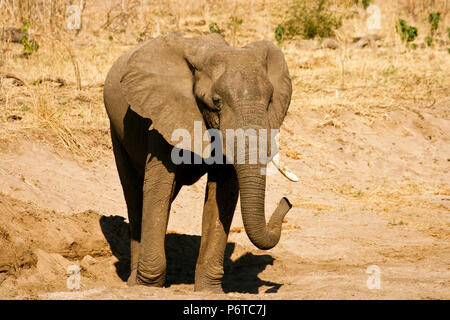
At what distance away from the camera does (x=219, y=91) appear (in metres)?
5.20

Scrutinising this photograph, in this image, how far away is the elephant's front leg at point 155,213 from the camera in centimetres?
584

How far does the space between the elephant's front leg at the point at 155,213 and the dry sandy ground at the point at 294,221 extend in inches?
18.7

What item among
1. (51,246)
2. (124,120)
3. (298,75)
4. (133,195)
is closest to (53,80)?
(298,75)

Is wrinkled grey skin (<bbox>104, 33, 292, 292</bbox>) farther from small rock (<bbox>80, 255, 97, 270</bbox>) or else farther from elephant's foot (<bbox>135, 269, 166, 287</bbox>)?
small rock (<bbox>80, 255, 97, 270</bbox>)

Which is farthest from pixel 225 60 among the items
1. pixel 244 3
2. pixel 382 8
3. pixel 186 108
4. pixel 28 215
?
pixel 382 8

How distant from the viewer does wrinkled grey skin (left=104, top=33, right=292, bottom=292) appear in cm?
511

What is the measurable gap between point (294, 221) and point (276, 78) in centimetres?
377

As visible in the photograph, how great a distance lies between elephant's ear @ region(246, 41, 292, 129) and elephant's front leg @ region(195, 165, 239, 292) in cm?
73

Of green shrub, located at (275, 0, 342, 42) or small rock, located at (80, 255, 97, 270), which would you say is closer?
small rock, located at (80, 255, 97, 270)

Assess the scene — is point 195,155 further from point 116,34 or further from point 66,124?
point 116,34


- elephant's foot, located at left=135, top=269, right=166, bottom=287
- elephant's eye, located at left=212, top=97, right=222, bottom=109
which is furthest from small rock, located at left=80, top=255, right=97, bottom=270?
elephant's eye, located at left=212, top=97, right=222, bottom=109

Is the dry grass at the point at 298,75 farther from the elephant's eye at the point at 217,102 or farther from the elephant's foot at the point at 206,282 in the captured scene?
the elephant's eye at the point at 217,102

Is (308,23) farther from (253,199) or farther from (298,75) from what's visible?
(253,199)

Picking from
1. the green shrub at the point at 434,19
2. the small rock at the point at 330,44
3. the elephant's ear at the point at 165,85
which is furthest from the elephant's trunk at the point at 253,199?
the green shrub at the point at 434,19
